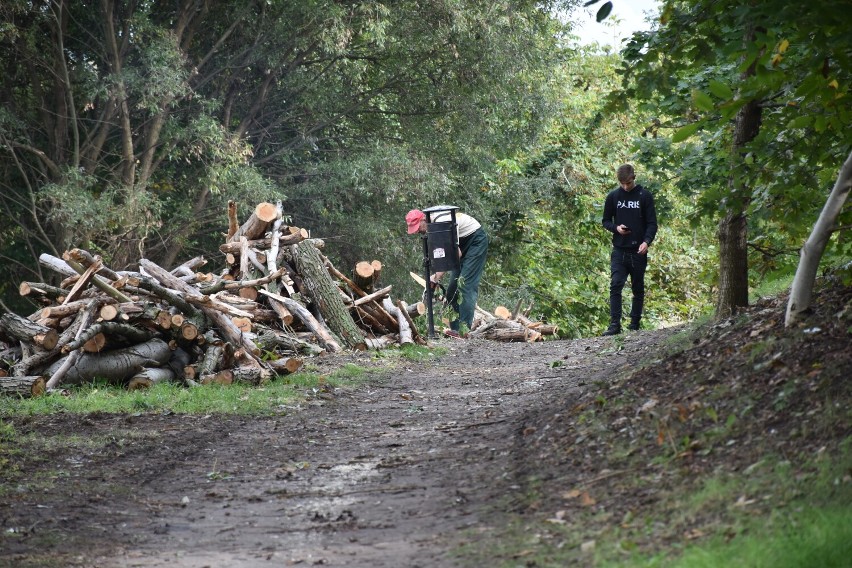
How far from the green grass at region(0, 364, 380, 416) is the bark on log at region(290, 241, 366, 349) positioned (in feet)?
9.57

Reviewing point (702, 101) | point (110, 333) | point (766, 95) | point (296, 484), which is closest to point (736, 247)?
point (766, 95)

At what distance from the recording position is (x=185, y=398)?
34.3ft

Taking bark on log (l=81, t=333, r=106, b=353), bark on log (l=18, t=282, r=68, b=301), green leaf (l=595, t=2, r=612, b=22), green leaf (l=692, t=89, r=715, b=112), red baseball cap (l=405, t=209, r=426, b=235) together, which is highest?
green leaf (l=595, t=2, r=612, b=22)

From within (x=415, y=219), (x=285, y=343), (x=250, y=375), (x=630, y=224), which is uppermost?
(x=415, y=219)

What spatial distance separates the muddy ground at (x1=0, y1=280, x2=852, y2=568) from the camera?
532 cm

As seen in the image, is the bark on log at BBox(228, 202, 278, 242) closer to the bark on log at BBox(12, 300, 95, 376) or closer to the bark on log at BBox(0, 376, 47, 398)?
the bark on log at BBox(12, 300, 95, 376)

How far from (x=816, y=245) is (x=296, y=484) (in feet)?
11.7

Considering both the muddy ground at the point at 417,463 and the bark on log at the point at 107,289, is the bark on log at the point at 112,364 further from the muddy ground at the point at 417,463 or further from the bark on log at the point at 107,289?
the muddy ground at the point at 417,463

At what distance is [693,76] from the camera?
38.4ft

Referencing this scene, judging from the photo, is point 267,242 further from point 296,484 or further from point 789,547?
point 789,547

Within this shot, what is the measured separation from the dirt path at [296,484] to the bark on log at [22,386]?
1767 millimetres

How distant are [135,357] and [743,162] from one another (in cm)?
688

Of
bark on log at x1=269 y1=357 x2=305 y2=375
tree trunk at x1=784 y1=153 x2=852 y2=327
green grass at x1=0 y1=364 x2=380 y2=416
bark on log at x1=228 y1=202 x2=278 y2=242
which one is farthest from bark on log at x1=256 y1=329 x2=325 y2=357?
tree trunk at x1=784 y1=153 x2=852 y2=327

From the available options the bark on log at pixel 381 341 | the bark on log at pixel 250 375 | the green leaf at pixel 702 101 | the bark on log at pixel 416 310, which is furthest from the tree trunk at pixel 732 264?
the bark on log at pixel 416 310
